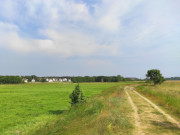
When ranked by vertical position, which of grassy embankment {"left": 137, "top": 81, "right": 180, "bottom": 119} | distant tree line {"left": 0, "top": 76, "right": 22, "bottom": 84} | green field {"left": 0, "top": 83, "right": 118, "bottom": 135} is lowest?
green field {"left": 0, "top": 83, "right": 118, "bottom": 135}

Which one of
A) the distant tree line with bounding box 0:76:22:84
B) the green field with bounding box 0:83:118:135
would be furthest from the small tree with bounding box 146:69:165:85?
the distant tree line with bounding box 0:76:22:84

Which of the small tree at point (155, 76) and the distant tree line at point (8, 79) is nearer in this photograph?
the small tree at point (155, 76)

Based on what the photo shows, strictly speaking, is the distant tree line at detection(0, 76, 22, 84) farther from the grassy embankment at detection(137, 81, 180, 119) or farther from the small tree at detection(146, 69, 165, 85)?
the grassy embankment at detection(137, 81, 180, 119)

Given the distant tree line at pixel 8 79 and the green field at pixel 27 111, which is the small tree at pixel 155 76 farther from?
the distant tree line at pixel 8 79

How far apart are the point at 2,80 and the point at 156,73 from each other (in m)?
144

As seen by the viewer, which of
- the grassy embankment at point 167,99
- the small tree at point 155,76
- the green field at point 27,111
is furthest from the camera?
the small tree at point 155,76

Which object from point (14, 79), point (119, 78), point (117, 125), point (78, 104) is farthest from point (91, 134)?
point (119, 78)

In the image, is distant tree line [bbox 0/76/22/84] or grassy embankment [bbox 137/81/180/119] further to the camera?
distant tree line [bbox 0/76/22/84]

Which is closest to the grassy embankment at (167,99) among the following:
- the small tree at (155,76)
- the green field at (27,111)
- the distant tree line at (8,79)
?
the green field at (27,111)

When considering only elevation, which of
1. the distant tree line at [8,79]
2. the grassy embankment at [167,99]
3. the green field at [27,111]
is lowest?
the green field at [27,111]

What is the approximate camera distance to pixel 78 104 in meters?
17.8

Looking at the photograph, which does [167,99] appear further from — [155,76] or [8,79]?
[8,79]

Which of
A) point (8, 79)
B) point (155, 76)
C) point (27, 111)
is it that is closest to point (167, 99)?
point (27, 111)

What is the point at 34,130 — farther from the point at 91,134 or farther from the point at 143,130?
the point at 143,130
